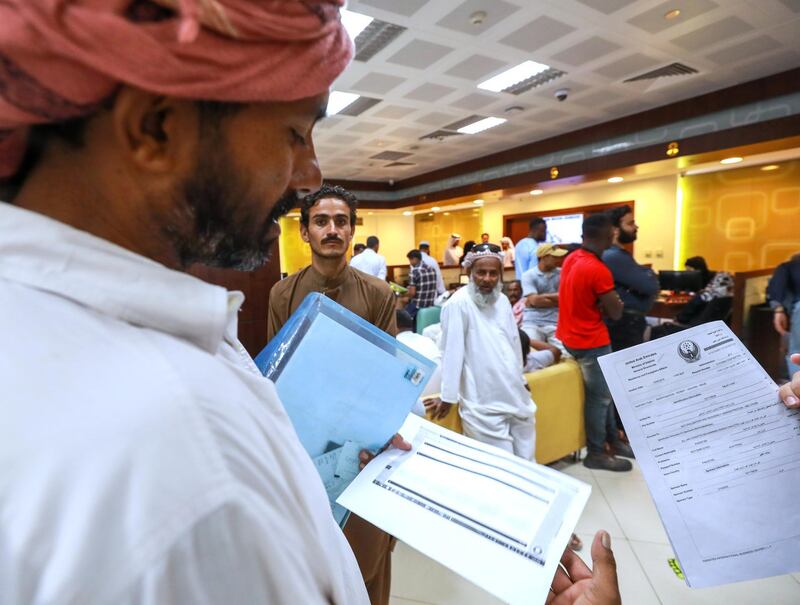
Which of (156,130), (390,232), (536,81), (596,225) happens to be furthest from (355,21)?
(390,232)

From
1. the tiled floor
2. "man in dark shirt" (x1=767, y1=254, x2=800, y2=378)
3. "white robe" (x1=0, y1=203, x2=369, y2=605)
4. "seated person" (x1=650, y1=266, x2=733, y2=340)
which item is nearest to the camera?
"white robe" (x1=0, y1=203, x2=369, y2=605)

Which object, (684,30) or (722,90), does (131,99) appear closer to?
(684,30)

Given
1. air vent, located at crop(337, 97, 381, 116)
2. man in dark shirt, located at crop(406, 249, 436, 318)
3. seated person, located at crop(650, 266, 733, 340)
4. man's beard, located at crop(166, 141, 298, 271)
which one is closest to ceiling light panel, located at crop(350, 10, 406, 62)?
air vent, located at crop(337, 97, 381, 116)

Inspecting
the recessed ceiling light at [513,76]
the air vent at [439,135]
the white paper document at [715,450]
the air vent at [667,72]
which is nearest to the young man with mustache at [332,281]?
the white paper document at [715,450]

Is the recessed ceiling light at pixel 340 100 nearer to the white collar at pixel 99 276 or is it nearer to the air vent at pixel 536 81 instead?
the air vent at pixel 536 81

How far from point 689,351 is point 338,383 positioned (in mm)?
680

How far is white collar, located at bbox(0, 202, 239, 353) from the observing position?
1.07 ft

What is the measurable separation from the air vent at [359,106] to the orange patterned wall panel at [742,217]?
19.3 ft

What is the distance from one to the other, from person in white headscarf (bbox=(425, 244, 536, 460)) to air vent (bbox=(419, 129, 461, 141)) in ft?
15.6

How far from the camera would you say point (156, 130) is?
1.29 ft

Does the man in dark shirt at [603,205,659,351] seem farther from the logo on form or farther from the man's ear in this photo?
the man's ear

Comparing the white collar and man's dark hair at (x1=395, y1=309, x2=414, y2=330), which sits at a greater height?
the white collar

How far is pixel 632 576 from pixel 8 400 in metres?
2.37

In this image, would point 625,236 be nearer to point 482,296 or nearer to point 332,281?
point 482,296
